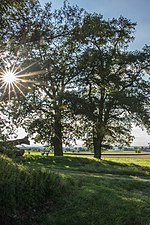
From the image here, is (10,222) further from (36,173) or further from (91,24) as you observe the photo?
(91,24)

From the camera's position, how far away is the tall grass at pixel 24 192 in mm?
7051

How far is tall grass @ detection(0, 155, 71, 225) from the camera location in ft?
23.1

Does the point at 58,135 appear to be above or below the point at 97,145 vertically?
above

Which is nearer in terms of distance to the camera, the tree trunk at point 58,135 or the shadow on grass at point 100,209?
the shadow on grass at point 100,209

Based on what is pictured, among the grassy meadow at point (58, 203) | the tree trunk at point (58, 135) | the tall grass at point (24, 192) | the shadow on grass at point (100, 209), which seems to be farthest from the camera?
the tree trunk at point (58, 135)

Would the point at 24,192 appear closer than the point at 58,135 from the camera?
Yes

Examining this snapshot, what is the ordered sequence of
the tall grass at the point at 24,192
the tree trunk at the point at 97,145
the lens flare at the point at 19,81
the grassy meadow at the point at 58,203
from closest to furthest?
the tall grass at the point at 24,192
the grassy meadow at the point at 58,203
the lens flare at the point at 19,81
the tree trunk at the point at 97,145

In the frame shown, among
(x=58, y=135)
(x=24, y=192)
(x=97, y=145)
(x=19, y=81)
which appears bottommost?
(x=24, y=192)

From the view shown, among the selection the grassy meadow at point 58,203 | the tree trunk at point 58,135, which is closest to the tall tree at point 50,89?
the tree trunk at point 58,135

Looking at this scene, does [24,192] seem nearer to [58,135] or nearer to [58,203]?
[58,203]

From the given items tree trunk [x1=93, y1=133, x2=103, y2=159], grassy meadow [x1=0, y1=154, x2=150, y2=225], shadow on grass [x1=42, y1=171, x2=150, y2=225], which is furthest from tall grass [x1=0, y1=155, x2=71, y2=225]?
tree trunk [x1=93, y1=133, x2=103, y2=159]

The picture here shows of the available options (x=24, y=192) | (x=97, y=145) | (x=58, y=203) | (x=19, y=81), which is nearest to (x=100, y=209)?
(x=58, y=203)

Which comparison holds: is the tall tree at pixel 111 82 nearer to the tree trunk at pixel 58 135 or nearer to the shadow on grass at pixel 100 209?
the tree trunk at pixel 58 135

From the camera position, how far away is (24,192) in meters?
7.61
